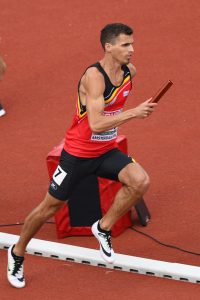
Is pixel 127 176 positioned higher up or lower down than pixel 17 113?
higher up

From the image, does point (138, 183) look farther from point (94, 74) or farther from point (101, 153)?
point (94, 74)

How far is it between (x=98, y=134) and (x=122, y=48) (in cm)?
82

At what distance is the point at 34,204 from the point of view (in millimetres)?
11398

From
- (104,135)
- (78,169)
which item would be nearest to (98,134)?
(104,135)

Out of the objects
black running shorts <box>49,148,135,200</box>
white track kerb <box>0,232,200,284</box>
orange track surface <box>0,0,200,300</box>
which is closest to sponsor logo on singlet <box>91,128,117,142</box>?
black running shorts <box>49,148,135,200</box>

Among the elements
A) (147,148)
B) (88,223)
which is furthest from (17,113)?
(88,223)

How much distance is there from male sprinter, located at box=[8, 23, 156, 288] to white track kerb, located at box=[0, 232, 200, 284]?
296 mm

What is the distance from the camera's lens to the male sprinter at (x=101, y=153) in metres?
9.40

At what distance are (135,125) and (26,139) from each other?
1344 millimetres

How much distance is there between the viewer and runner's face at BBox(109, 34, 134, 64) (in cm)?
941

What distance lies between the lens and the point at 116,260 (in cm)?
1012

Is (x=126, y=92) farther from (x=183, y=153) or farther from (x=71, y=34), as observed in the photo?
(x=71, y=34)

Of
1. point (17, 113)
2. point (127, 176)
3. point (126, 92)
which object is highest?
point (126, 92)

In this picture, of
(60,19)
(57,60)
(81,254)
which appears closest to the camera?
(81,254)
